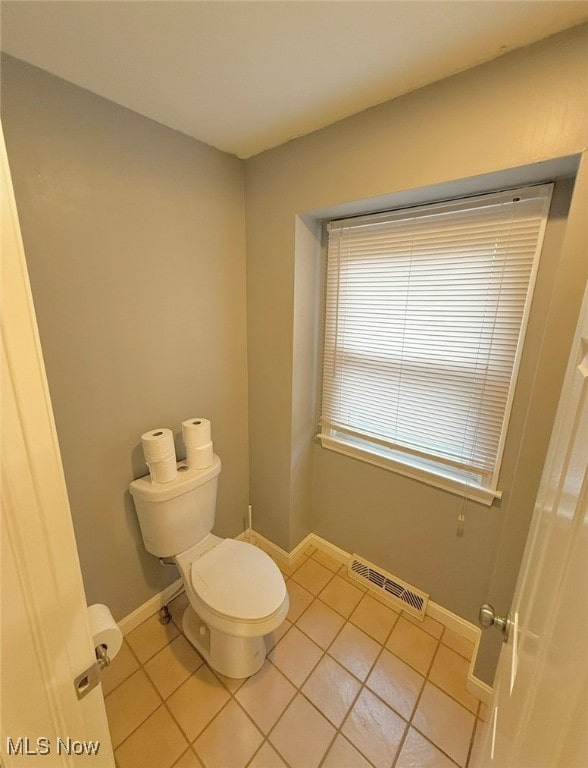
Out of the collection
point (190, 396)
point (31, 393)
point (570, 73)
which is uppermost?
point (570, 73)

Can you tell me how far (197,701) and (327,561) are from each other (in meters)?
0.91

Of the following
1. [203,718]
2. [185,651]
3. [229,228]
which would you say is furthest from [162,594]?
[229,228]

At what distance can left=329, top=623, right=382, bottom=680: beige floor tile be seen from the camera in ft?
4.40

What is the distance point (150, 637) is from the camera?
4.79 feet

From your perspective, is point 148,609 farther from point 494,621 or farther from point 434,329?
point 434,329

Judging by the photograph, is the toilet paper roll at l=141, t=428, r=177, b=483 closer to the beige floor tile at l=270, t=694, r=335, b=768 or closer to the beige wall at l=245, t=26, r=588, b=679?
the beige wall at l=245, t=26, r=588, b=679

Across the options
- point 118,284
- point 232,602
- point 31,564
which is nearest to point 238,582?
point 232,602

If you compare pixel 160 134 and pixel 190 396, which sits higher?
pixel 160 134

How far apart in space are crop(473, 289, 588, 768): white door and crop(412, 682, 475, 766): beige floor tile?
598 mm

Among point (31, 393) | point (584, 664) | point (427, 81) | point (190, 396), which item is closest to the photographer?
point (584, 664)

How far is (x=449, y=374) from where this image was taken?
1338mm

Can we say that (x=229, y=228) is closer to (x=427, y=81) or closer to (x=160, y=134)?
(x=160, y=134)

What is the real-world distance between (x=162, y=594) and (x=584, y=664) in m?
1.81

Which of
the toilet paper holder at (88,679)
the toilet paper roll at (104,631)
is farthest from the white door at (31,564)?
the toilet paper roll at (104,631)
